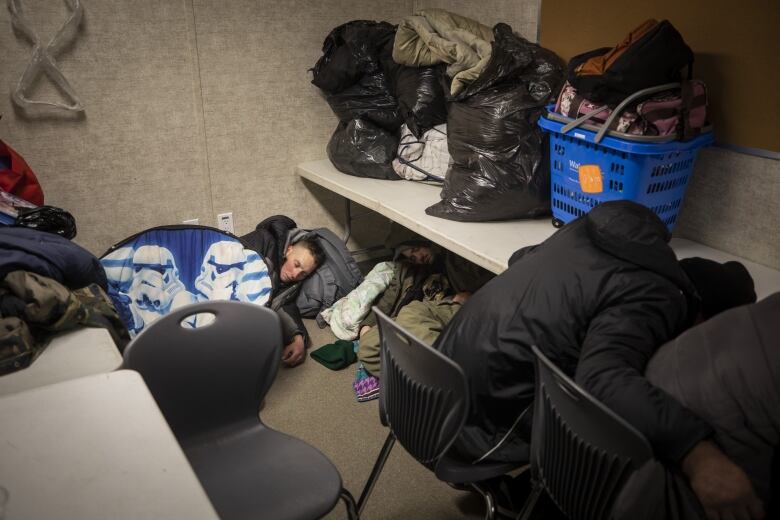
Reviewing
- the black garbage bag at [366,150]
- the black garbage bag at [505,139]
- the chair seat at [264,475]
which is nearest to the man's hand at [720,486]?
the chair seat at [264,475]

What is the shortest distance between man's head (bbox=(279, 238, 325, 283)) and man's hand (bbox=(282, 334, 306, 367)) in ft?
1.22

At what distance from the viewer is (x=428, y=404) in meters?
1.48

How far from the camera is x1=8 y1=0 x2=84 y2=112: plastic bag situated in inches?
98.1

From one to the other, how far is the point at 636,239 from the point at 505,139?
93 centimetres

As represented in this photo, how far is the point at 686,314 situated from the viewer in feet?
4.58

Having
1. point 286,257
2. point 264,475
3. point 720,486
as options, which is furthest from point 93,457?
point 286,257

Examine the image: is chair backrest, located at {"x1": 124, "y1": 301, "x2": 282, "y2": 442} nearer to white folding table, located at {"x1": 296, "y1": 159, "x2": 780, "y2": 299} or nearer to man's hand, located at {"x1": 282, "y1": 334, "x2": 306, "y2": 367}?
white folding table, located at {"x1": 296, "y1": 159, "x2": 780, "y2": 299}

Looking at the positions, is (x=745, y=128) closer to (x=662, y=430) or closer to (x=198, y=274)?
(x=662, y=430)

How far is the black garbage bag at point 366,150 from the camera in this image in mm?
2934

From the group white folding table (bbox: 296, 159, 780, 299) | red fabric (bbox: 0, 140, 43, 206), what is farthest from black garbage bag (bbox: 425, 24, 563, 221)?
red fabric (bbox: 0, 140, 43, 206)

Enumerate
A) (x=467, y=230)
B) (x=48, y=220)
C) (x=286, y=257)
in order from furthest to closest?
(x=286, y=257) → (x=467, y=230) → (x=48, y=220)

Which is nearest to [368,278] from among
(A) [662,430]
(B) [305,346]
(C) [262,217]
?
(B) [305,346]

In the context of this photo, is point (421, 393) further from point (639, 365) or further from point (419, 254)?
point (419, 254)

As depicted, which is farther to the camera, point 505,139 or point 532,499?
point 505,139
